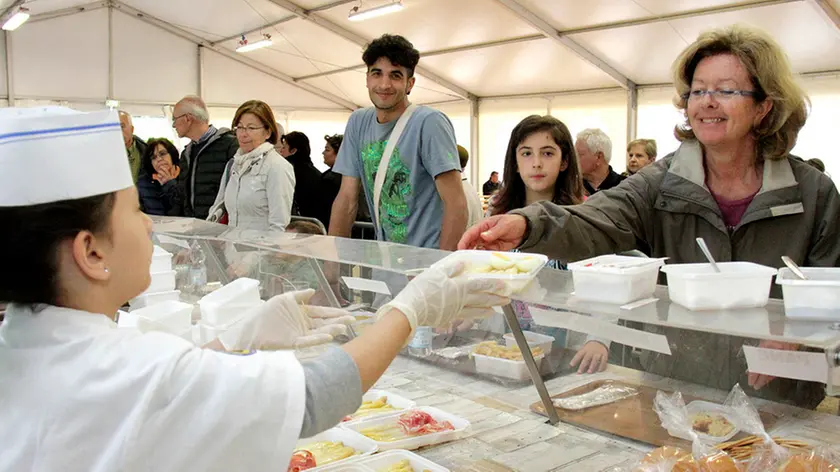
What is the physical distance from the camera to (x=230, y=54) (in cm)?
1753

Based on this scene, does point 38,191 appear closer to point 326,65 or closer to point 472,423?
point 472,423

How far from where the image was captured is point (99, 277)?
1.20 meters

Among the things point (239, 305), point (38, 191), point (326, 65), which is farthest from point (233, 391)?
point (326, 65)

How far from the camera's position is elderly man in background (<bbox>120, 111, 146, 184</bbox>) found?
4.96m

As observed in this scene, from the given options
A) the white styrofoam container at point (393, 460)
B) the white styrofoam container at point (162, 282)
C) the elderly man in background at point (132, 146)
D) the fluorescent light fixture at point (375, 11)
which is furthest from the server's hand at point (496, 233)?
the fluorescent light fixture at point (375, 11)

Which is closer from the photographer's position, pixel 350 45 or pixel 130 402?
pixel 130 402

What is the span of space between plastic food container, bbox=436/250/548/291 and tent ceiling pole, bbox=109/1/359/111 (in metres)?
16.6

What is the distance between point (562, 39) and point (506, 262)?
10882 millimetres

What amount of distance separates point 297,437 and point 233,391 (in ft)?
0.46

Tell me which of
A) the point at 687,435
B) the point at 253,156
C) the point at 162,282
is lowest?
the point at 687,435

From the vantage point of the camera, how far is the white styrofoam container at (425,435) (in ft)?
6.82

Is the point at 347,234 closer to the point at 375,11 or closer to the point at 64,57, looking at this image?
the point at 375,11

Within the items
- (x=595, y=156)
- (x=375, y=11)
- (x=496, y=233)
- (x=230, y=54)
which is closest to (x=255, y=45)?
(x=230, y=54)

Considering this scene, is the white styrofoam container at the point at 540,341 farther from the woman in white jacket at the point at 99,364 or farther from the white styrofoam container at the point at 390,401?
the woman in white jacket at the point at 99,364
